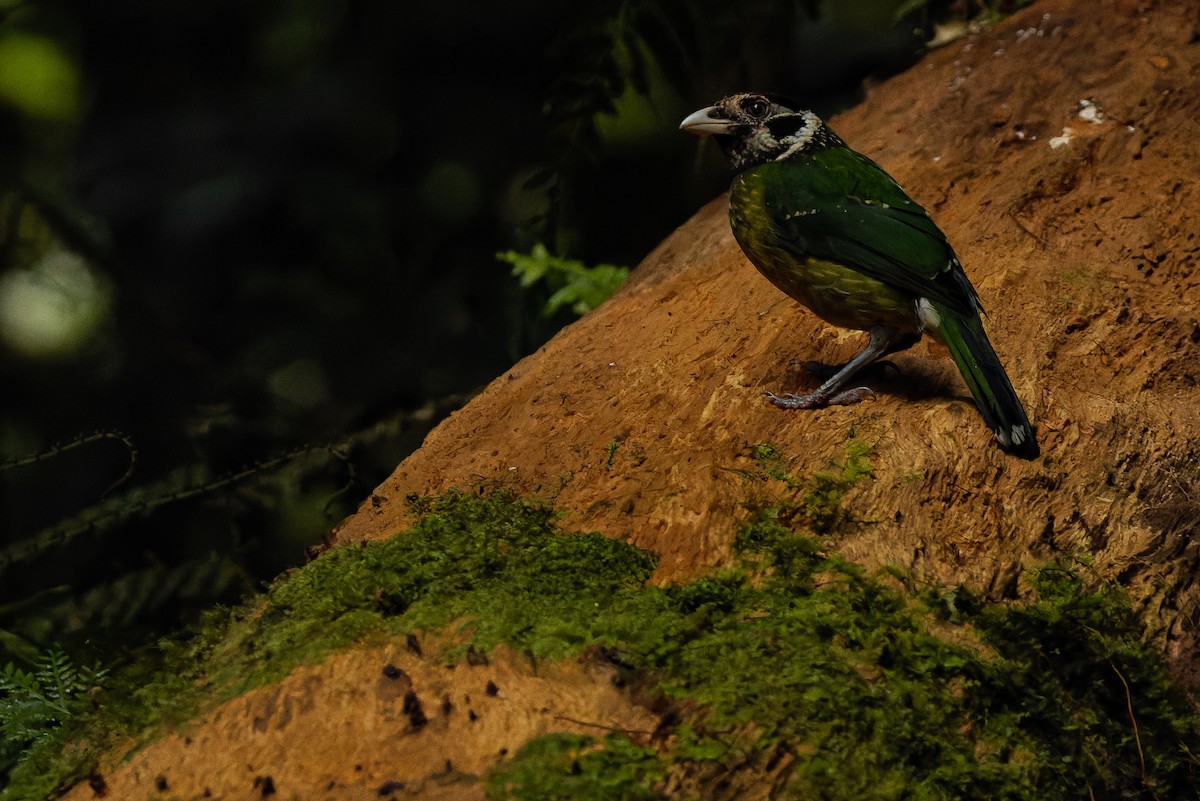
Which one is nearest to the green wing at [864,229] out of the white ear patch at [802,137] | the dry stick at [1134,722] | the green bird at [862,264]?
the green bird at [862,264]

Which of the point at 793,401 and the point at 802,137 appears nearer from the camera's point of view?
the point at 793,401

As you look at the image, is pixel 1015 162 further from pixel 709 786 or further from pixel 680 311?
pixel 709 786

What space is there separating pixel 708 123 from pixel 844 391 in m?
1.01

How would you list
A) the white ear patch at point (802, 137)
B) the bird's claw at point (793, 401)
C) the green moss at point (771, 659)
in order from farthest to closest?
the white ear patch at point (802, 137)
the bird's claw at point (793, 401)
the green moss at point (771, 659)

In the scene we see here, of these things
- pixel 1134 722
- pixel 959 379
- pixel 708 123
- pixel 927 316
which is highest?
pixel 708 123

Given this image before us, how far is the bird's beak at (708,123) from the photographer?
3.67 meters

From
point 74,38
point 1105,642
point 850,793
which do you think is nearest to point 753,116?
point 1105,642

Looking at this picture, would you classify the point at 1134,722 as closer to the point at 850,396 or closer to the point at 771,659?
the point at 771,659

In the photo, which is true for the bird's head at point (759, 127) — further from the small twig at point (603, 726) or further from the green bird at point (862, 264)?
the small twig at point (603, 726)

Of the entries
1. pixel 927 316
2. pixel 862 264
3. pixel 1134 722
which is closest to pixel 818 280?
pixel 862 264

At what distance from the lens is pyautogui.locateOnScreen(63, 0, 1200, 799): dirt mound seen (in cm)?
246

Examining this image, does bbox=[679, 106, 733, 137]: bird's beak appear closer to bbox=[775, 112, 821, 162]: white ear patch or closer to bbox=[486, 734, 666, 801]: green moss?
bbox=[775, 112, 821, 162]: white ear patch

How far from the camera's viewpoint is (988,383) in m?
3.26

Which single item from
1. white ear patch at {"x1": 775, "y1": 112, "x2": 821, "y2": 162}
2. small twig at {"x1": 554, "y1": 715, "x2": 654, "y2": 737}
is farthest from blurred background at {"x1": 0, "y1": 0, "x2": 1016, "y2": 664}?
small twig at {"x1": 554, "y1": 715, "x2": 654, "y2": 737}
